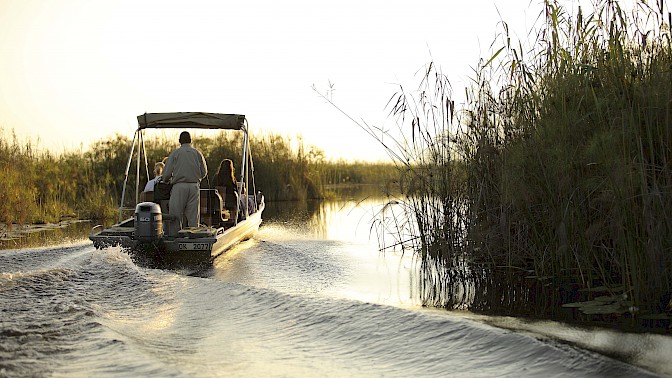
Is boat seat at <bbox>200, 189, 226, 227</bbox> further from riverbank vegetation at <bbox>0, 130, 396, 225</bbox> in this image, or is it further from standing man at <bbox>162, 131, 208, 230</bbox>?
riverbank vegetation at <bbox>0, 130, 396, 225</bbox>

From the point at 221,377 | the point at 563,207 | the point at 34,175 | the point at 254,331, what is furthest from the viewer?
the point at 34,175

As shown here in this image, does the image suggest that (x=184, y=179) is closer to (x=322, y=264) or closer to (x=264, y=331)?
(x=322, y=264)

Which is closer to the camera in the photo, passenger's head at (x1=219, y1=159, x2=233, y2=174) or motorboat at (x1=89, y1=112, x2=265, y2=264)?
motorboat at (x1=89, y1=112, x2=265, y2=264)

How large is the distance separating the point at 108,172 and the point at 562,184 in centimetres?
1803

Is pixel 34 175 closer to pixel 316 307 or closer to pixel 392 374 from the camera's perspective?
pixel 316 307

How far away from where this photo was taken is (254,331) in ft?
20.4

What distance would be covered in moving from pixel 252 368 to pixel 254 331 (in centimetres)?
113

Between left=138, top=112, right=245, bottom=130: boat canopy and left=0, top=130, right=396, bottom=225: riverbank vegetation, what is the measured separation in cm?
577

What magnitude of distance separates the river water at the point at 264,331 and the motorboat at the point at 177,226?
1.50 feet

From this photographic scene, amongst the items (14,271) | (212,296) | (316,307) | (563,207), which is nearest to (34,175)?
(14,271)

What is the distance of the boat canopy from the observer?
12.4 m

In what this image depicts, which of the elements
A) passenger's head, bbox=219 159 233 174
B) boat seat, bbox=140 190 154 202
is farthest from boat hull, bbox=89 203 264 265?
passenger's head, bbox=219 159 233 174

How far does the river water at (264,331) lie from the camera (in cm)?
507

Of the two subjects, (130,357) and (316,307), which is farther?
(316,307)
